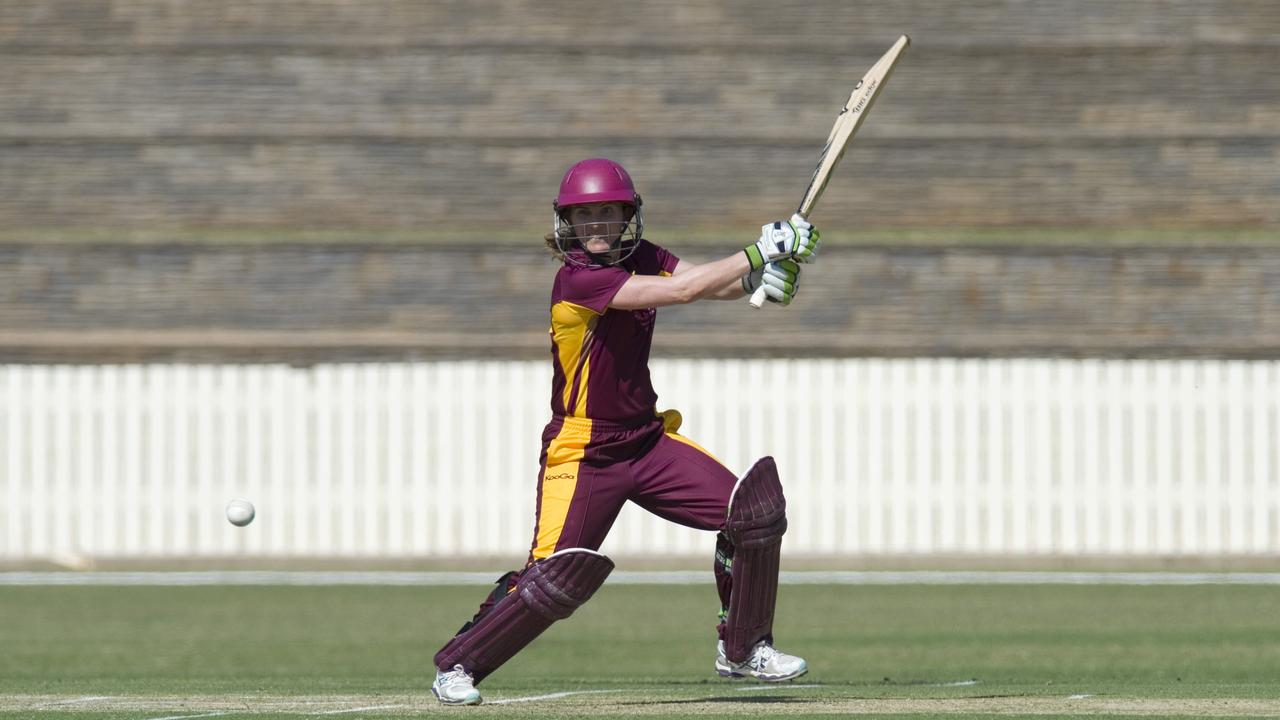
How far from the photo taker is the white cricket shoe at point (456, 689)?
23.9 ft

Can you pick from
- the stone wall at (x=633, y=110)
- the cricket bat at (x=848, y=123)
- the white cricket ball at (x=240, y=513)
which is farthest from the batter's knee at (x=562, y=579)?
the stone wall at (x=633, y=110)

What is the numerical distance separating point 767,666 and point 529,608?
0.88 meters

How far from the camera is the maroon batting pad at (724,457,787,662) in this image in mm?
7348

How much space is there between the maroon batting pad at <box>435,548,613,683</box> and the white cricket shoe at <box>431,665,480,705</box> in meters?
0.03

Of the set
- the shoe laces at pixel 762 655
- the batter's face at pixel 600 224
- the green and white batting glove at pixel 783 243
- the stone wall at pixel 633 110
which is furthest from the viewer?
the stone wall at pixel 633 110

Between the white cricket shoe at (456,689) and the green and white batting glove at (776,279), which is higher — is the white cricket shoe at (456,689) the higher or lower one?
the lower one

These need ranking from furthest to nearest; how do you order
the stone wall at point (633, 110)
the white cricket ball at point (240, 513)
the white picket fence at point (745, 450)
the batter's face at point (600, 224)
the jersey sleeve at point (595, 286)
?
the stone wall at point (633, 110) → the white picket fence at point (745, 450) → the white cricket ball at point (240, 513) → the batter's face at point (600, 224) → the jersey sleeve at point (595, 286)

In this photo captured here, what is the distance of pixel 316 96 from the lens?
69.3 ft

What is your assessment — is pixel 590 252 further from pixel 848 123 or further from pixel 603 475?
pixel 848 123

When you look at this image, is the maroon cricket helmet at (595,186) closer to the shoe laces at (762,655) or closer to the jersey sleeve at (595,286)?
the jersey sleeve at (595,286)

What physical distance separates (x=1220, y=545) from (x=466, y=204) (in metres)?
7.68

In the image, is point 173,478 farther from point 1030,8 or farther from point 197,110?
point 1030,8

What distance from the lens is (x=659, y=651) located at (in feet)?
36.1

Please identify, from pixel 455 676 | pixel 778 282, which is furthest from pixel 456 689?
pixel 778 282
